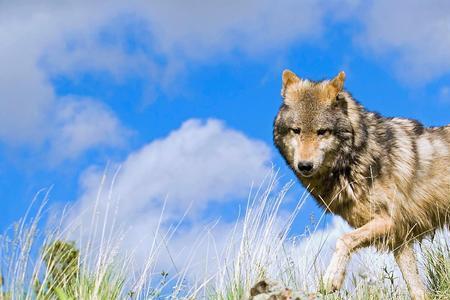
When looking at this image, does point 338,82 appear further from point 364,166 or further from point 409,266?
point 409,266

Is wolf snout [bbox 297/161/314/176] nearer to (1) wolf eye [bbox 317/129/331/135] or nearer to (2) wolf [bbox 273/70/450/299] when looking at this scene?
(2) wolf [bbox 273/70/450/299]

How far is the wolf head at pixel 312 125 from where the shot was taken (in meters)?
6.45

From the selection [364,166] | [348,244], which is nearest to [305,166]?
[364,166]

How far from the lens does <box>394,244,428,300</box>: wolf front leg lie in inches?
279

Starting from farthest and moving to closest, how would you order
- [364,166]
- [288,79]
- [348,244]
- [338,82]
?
[288,79]
[338,82]
[364,166]
[348,244]

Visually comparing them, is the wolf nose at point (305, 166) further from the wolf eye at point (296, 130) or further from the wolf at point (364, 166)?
the wolf eye at point (296, 130)

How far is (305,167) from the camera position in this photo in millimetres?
6398

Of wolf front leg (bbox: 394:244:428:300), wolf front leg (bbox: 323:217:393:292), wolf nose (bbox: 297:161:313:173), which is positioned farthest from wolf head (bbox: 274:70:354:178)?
wolf front leg (bbox: 394:244:428:300)

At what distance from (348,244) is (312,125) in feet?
3.77

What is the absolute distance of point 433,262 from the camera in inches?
273

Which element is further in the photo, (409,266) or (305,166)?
(409,266)

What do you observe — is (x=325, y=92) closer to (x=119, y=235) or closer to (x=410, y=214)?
(x=410, y=214)

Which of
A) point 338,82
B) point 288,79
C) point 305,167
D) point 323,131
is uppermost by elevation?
point 288,79

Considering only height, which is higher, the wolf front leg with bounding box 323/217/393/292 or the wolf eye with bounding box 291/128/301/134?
the wolf eye with bounding box 291/128/301/134
